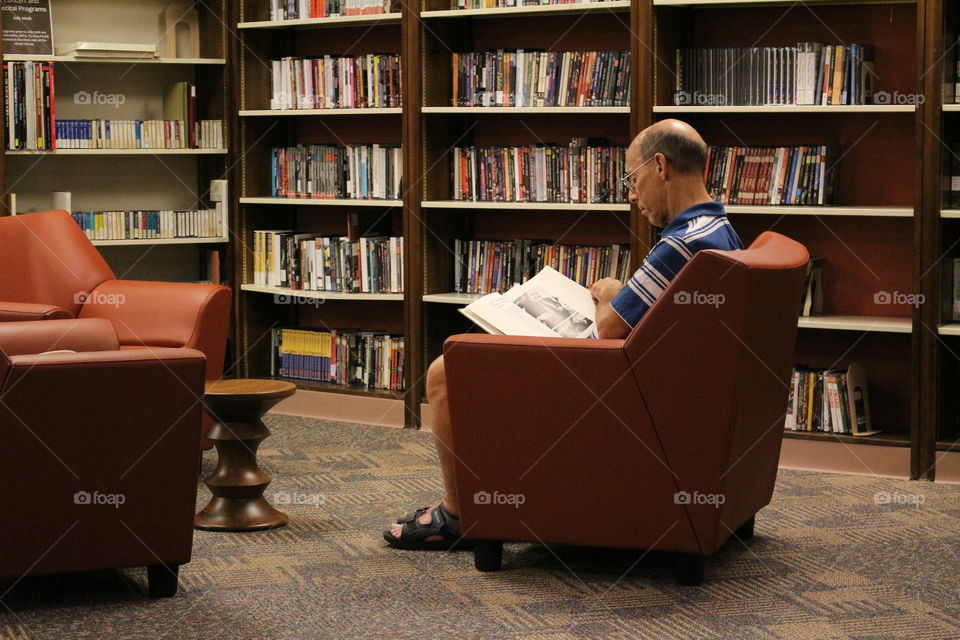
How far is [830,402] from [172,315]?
2485mm

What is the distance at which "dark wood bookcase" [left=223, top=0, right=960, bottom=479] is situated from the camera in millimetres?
4398

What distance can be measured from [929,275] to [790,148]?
2.36 feet

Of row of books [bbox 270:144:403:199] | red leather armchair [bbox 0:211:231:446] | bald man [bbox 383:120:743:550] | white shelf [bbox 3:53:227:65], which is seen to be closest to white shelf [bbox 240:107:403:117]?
row of books [bbox 270:144:403:199]

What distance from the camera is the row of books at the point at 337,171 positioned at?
5523mm

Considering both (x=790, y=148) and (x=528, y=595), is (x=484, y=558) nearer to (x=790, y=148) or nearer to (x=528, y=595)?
(x=528, y=595)

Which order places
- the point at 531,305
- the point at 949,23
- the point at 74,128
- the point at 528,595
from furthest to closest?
the point at 74,128
the point at 949,23
the point at 531,305
the point at 528,595

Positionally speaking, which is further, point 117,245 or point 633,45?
point 117,245

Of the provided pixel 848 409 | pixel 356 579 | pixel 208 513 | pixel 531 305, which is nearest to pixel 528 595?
pixel 356 579

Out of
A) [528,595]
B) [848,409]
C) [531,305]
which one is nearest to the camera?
[528,595]

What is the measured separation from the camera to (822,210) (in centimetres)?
456

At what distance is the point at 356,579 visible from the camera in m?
3.26

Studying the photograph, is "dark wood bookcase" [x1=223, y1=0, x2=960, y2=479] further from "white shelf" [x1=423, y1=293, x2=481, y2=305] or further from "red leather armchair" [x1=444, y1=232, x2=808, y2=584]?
"red leather armchair" [x1=444, y1=232, x2=808, y2=584]

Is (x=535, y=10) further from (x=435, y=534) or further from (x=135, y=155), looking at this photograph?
(x=435, y=534)

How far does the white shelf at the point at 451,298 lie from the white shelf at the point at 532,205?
38 cm
